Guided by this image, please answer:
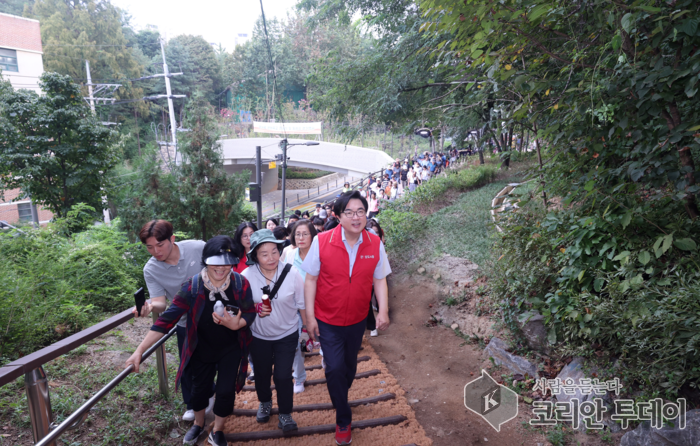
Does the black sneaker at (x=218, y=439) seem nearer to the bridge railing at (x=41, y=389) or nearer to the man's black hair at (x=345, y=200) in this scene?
the bridge railing at (x=41, y=389)

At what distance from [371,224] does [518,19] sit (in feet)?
11.0

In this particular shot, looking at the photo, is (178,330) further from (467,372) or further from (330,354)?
(467,372)

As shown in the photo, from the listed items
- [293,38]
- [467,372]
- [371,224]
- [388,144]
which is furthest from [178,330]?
[293,38]

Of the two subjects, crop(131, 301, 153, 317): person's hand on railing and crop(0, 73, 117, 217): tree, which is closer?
crop(131, 301, 153, 317): person's hand on railing

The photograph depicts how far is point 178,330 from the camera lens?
3107 mm

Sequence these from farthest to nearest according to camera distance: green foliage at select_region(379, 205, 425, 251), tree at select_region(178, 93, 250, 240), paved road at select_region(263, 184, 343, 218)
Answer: paved road at select_region(263, 184, 343, 218)
tree at select_region(178, 93, 250, 240)
green foliage at select_region(379, 205, 425, 251)

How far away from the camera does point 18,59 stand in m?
21.9

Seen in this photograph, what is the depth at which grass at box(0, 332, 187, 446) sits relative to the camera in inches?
110

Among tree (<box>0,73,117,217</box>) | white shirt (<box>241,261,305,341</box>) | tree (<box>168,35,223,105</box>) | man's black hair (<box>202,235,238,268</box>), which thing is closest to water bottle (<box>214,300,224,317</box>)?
man's black hair (<box>202,235,238,268</box>)

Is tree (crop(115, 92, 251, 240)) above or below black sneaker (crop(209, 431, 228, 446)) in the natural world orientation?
above

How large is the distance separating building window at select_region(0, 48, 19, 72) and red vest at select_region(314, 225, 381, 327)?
26793 millimetres

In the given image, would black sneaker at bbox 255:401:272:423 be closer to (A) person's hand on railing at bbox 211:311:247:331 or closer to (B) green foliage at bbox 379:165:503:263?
(A) person's hand on railing at bbox 211:311:247:331

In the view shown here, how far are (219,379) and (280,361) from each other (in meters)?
0.46

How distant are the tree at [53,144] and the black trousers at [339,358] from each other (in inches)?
378
